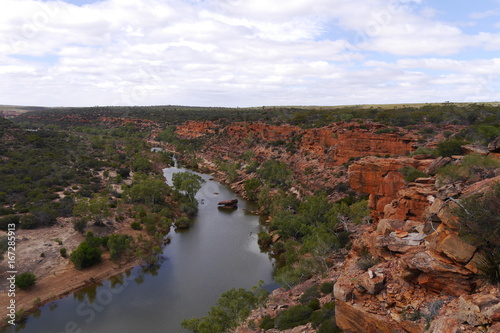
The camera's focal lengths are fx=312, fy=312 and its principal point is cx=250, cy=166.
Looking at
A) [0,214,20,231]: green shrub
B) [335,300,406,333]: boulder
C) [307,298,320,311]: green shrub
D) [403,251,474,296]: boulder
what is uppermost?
[403,251,474,296]: boulder

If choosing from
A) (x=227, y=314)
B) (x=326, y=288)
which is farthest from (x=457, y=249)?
(x=227, y=314)

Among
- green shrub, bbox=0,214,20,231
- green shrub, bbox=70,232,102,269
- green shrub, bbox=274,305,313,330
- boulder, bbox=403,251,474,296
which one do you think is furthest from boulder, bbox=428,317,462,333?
green shrub, bbox=0,214,20,231

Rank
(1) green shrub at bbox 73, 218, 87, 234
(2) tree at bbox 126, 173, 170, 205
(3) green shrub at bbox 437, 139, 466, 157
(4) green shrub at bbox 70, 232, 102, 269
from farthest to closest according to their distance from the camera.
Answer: (2) tree at bbox 126, 173, 170, 205 < (1) green shrub at bbox 73, 218, 87, 234 < (4) green shrub at bbox 70, 232, 102, 269 < (3) green shrub at bbox 437, 139, 466, 157

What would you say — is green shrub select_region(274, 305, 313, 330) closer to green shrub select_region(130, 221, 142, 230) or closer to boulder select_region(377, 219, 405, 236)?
boulder select_region(377, 219, 405, 236)

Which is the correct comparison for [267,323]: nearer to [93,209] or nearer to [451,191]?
[451,191]

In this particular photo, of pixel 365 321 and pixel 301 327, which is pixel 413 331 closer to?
pixel 365 321

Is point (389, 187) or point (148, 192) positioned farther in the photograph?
point (148, 192)

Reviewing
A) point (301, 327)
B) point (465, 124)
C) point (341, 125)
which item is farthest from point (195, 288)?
point (465, 124)
